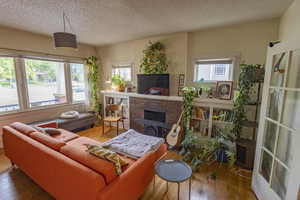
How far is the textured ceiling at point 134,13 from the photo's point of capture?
6.12ft

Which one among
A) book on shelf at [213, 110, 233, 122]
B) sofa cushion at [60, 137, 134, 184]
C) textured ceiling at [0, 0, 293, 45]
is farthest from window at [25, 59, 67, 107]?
book on shelf at [213, 110, 233, 122]

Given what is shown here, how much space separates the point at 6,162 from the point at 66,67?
8.30 feet

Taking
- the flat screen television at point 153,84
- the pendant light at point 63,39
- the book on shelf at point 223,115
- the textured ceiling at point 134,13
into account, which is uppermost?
the textured ceiling at point 134,13

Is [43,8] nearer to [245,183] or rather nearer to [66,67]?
[66,67]

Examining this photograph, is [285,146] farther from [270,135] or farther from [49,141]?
[49,141]

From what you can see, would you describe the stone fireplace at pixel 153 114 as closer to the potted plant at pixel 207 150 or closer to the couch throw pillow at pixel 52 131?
the potted plant at pixel 207 150

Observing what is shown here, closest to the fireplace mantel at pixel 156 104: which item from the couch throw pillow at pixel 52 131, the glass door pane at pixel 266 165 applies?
the glass door pane at pixel 266 165

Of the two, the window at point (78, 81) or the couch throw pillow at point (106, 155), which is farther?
the window at point (78, 81)

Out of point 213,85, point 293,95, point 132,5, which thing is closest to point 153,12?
point 132,5

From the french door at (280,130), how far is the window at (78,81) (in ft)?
14.7

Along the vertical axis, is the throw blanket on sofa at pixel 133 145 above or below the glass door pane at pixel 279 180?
above

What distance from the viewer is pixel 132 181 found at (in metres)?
1.38

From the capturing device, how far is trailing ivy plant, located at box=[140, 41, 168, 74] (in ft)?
10.9

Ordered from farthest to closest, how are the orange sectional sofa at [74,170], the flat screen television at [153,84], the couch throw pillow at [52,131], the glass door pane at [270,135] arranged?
the flat screen television at [153,84] < the couch throw pillow at [52,131] < the glass door pane at [270,135] < the orange sectional sofa at [74,170]
